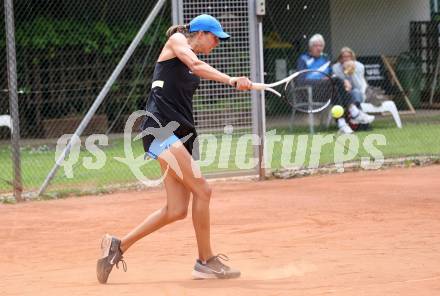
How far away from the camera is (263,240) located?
29.5 ft

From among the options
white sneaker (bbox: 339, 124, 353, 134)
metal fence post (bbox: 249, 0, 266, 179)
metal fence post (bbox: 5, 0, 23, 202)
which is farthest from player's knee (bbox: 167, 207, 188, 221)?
white sneaker (bbox: 339, 124, 353, 134)

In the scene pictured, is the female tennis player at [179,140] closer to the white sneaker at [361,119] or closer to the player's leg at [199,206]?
the player's leg at [199,206]

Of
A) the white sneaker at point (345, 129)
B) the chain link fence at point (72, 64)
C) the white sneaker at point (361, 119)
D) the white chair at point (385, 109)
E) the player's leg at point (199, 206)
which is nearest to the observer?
the player's leg at point (199, 206)

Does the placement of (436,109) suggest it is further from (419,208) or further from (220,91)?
(419,208)

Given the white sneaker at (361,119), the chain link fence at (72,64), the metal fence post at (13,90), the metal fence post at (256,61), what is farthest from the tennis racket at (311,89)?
the metal fence post at (13,90)

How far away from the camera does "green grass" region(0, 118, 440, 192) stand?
1330 cm

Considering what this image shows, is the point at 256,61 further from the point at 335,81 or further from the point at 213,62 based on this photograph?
the point at 335,81

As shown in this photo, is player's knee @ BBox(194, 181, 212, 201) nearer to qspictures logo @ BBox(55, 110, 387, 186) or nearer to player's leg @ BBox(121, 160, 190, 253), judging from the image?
player's leg @ BBox(121, 160, 190, 253)

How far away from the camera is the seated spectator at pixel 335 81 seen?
17359mm

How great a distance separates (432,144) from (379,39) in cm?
646

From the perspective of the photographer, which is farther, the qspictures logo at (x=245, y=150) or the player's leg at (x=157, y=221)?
the qspictures logo at (x=245, y=150)

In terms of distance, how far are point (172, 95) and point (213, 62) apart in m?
5.98

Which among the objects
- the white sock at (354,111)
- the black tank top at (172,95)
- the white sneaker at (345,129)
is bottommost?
the white sneaker at (345,129)

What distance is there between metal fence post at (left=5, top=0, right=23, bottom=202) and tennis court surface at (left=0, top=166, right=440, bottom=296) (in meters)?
0.39
